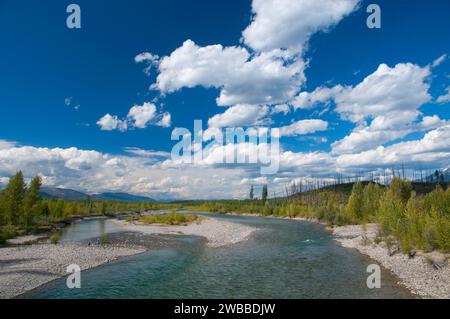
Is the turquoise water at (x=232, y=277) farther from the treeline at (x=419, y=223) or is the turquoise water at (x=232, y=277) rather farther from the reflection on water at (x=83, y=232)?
the reflection on water at (x=83, y=232)

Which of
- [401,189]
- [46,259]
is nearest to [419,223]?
[46,259]

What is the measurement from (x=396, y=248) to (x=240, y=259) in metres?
21.7

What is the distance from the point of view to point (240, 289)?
87.2 ft

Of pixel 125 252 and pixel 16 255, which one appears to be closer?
pixel 16 255

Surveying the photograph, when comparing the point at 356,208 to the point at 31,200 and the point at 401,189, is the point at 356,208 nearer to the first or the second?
the point at 401,189

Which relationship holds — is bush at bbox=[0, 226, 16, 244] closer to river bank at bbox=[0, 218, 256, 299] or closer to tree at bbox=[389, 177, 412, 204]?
river bank at bbox=[0, 218, 256, 299]

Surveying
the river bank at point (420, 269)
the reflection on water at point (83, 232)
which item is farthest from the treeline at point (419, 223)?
the reflection on water at point (83, 232)

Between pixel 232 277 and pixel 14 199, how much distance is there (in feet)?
204

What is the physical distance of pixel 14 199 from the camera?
69.7m

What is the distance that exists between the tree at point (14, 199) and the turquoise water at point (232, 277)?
4446 centimetres

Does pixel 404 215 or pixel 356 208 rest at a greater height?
pixel 404 215
